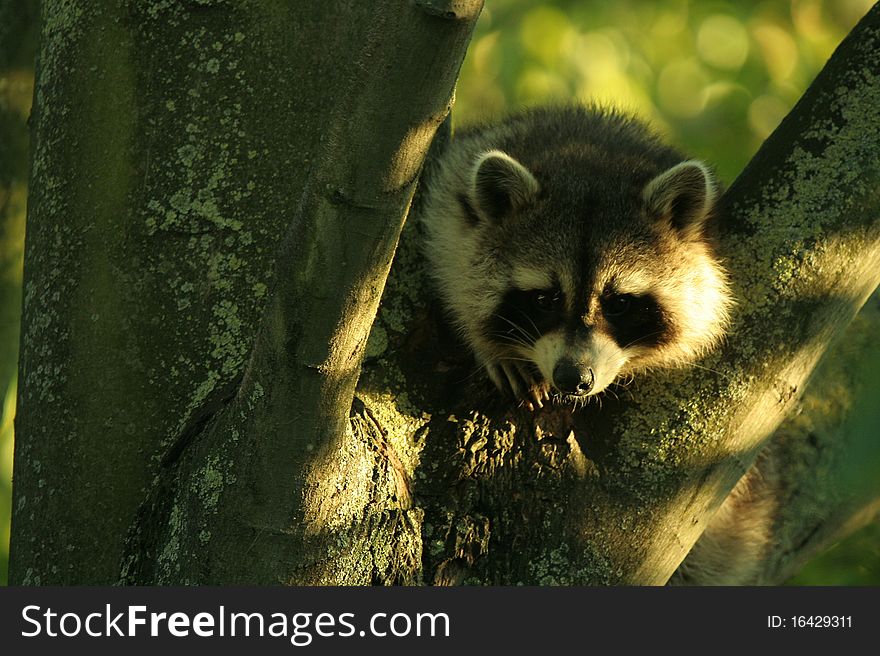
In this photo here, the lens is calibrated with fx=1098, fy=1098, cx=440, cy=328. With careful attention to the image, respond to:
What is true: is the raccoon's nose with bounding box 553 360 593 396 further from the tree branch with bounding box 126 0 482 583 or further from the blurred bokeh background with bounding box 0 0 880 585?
the blurred bokeh background with bounding box 0 0 880 585

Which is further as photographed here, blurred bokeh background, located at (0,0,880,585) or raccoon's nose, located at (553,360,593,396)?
blurred bokeh background, located at (0,0,880,585)

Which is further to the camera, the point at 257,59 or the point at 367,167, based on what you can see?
the point at 257,59

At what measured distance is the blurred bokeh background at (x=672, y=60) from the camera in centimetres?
635

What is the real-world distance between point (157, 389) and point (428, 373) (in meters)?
0.75

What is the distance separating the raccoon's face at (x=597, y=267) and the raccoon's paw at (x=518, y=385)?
0.24 ft

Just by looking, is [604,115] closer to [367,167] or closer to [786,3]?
[367,167]

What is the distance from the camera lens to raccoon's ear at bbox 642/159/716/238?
12.0 feet

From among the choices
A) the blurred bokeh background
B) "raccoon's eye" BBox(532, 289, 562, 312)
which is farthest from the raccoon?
the blurred bokeh background

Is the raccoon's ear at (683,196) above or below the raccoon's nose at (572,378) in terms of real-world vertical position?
above

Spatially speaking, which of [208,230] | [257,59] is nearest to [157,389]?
[208,230]

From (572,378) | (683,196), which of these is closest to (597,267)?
(683,196)

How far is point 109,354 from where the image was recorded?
9.71ft

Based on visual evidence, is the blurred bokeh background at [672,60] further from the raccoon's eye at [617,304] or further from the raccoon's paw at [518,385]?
the raccoon's paw at [518,385]

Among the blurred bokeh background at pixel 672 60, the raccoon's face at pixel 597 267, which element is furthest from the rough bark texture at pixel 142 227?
the blurred bokeh background at pixel 672 60
